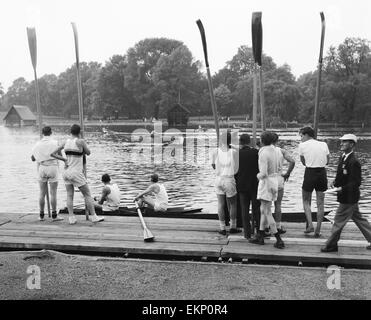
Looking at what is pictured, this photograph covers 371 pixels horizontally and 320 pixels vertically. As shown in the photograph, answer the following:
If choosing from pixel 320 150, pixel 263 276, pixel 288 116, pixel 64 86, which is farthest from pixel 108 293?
pixel 64 86

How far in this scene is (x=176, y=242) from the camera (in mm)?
8992

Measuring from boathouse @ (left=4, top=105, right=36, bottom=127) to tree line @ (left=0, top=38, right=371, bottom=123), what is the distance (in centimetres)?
1198

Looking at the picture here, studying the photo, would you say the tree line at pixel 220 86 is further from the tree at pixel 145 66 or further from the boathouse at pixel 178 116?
the boathouse at pixel 178 116

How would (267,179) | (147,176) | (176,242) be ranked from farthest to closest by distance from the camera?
(147,176)
(176,242)
(267,179)

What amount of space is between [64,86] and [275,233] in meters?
144

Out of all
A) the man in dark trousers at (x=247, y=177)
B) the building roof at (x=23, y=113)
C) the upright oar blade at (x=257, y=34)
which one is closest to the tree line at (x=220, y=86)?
the building roof at (x=23, y=113)

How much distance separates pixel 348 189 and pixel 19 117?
13466 cm

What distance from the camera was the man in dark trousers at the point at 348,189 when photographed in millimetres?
7949

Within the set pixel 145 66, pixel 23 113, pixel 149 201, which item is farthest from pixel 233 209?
pixel 23 113

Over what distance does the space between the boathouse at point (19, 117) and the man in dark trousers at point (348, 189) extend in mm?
132418

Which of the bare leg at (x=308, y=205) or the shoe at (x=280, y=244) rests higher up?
the bare leg at (x=308, y=205)

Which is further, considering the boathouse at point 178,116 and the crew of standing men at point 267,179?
the boathouse at point 178,116

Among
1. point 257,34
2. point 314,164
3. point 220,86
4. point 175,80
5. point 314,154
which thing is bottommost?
point 314,164

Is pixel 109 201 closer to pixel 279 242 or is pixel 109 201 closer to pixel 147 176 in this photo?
pixel 279 242
